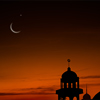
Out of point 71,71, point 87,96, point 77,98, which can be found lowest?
point 77,98

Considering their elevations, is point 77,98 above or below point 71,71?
below

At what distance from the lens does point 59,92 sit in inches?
3024

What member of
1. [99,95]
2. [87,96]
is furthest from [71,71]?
[87,96]

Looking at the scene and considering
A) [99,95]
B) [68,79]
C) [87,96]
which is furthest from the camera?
[87,96]

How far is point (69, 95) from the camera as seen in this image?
75.7 meters

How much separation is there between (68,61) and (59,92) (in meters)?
7.10

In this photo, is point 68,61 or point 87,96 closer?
point 68,61

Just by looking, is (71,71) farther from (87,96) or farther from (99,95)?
(87,96)

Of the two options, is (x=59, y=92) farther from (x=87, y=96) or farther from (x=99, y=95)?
(x=87, y=96)

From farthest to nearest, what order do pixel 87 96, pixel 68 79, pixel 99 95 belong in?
pixel 87 96, pixel 99 95, pixel 68 79

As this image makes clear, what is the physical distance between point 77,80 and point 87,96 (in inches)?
2774

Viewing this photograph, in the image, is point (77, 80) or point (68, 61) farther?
point (68, 61)

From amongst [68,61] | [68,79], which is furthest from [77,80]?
[68,61]

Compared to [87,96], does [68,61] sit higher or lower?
lower
